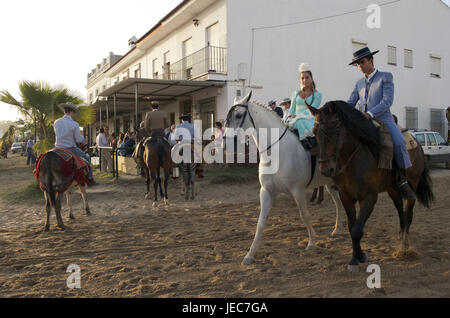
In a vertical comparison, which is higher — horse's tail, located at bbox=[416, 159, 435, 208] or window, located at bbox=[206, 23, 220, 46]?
window, located at bbox=[206, 23, 220, 46]

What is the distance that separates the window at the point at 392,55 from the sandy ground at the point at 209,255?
46.2 feet

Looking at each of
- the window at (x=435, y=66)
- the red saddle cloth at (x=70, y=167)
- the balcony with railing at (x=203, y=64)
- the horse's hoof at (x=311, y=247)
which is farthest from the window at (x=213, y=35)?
the window at (x=435, y=66)

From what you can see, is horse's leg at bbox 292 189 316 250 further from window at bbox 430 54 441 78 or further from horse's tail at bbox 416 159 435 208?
window at bbox 430 54 441 78

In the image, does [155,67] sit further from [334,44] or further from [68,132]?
[68,132]

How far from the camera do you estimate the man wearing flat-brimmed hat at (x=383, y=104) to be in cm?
367

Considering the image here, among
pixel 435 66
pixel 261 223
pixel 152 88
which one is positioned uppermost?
pixel 435 66

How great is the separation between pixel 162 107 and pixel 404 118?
1468cm

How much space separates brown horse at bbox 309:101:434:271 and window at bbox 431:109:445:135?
21.0 metres

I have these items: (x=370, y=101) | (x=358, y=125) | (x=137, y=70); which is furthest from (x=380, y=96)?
(x=137, y=70)

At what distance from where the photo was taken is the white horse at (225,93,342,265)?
151 inches

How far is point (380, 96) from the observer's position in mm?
3836

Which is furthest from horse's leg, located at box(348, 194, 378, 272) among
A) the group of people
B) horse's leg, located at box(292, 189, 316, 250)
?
horse's leg, located at box(292, 189, 316, 250)

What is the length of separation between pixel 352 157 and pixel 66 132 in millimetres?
5037

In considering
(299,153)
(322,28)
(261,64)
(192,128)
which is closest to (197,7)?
(261,64)
